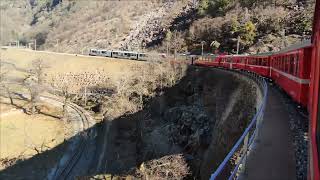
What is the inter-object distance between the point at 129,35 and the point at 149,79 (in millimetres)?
63000

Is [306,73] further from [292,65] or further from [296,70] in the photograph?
[292,65]

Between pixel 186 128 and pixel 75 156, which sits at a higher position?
pixel 186 128

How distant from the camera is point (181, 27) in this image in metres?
104

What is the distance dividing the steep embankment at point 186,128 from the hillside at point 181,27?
22.5m

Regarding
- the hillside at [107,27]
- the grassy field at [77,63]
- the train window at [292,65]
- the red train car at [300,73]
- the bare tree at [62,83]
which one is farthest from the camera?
the hillside at [107,27]

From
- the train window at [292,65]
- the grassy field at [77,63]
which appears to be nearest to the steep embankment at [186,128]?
the train window at [292,65]

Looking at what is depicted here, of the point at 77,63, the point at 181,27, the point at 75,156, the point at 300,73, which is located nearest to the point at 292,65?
the point at 300,73

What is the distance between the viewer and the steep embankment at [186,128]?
28812 mm

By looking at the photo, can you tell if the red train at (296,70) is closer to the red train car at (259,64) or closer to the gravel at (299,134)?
the red train car at (259,64)

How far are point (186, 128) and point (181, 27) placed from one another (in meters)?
64.2

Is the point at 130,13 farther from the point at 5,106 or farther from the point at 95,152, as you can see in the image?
the point at 95,152

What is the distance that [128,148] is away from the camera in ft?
139

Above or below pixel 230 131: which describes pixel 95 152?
below

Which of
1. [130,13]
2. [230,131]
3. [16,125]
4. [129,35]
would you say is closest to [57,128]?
[16,125]
